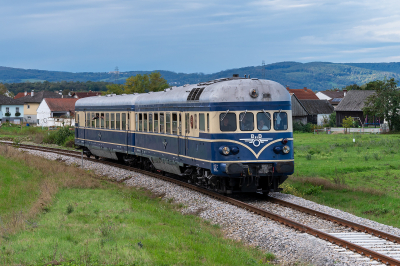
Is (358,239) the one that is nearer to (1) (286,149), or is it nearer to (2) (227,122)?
(1) (286,149)

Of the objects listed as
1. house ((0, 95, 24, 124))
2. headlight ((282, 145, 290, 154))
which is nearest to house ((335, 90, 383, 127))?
house ((0, 95, 24, 124))

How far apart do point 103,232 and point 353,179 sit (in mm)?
16584

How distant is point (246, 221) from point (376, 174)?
14695mm

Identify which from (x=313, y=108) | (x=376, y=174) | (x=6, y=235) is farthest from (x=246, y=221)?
(x=313, y=108)

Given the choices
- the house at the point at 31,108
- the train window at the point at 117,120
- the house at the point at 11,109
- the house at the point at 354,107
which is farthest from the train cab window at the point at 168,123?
the house at the point at 31,108

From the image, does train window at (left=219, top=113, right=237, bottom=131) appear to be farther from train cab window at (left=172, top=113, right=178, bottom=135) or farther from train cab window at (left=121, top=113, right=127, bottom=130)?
train cab window at (left=121, top=113, right=127, bottom=130)

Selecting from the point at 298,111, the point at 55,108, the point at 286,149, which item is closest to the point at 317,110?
the point at 298,111

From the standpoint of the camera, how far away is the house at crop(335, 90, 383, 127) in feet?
251

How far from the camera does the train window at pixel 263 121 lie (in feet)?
52.7

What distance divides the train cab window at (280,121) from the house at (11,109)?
293ft

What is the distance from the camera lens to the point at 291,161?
16.2m

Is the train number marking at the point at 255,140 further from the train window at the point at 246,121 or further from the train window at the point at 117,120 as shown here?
the train window at the point at 117,120

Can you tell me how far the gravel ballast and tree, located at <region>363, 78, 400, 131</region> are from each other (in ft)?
157

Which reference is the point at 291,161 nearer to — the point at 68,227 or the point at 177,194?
the point at 177,194
